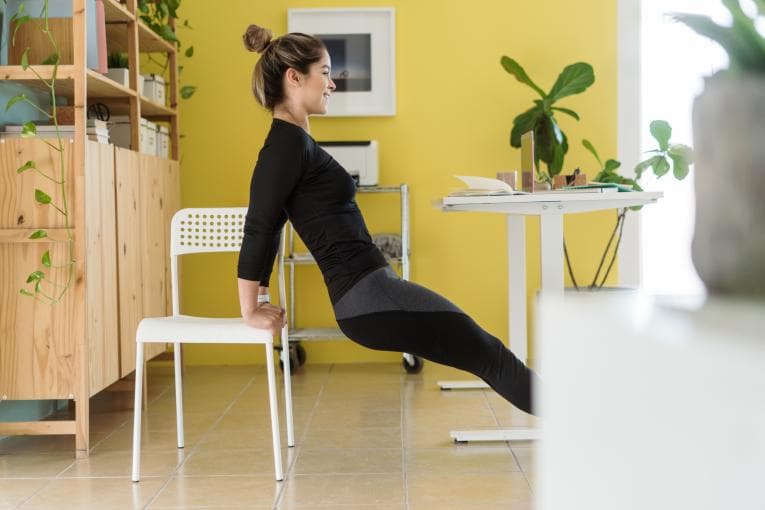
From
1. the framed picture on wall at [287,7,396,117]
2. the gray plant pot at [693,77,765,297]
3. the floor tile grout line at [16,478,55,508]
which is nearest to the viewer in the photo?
the gray plant pot at [693,77,765,297]

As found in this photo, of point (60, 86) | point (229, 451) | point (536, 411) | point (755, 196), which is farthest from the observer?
point (60, 86)

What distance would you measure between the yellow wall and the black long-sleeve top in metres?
2.54

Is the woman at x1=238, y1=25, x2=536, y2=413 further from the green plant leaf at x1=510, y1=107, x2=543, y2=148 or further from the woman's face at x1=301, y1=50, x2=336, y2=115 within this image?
the green plant leaf at x1=510, y1=107, x2=543, y2=148

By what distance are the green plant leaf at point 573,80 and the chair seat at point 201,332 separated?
2.43 meters

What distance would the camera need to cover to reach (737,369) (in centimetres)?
59

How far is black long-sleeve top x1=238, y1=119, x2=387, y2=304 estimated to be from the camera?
2.46m

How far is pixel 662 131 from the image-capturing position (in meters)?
4.44

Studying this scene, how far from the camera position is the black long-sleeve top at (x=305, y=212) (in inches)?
97.0

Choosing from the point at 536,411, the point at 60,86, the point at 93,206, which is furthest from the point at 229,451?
the point at 60,86

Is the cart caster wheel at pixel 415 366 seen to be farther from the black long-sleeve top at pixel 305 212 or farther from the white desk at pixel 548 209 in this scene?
the black long-sleeve top at pixel 305 212

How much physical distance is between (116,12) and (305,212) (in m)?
1.85

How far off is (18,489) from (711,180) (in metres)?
2.60

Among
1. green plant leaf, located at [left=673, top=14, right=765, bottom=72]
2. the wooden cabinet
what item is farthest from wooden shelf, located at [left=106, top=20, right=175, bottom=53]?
green plant leaf, located at [left=673, top=14, right=765, bottom=72]

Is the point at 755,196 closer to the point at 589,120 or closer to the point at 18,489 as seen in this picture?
the point at 18,489
